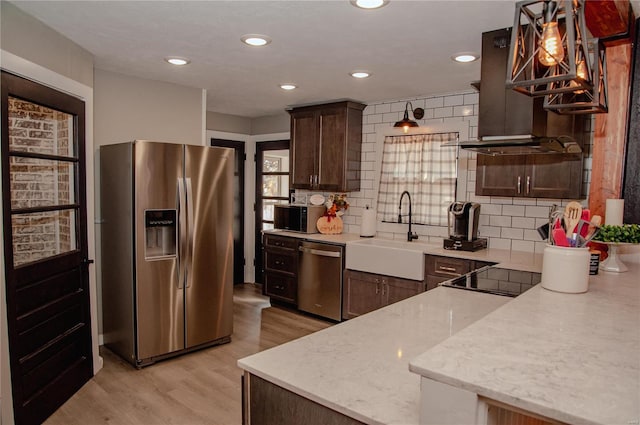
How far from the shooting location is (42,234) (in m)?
2.72

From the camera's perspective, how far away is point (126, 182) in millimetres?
3324

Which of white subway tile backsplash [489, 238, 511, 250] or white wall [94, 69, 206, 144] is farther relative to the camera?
white subway tile backsplash [489, 238, 511, 250]

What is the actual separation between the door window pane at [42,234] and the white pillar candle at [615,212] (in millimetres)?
3336

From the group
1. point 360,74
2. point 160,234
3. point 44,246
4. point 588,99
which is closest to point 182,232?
point 160,234

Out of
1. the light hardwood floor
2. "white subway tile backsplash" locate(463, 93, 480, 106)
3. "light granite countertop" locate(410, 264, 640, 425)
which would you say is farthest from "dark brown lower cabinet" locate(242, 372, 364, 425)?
"white subway tile backsplash" locate(463, 93, 480, 106)

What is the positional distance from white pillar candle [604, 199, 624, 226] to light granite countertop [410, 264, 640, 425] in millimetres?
1067

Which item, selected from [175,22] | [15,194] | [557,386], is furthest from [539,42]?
[15,194]

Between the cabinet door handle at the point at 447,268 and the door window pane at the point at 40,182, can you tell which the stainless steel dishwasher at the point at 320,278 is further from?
the door window pane at the point at 40,182

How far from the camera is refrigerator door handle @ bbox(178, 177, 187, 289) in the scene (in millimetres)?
3461

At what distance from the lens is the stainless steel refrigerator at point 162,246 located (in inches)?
131

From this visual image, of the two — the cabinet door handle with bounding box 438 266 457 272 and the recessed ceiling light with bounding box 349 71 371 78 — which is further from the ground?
the recessed ceiling light with bounding box 349 71 371 78

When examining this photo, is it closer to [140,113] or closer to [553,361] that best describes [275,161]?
[140,113]

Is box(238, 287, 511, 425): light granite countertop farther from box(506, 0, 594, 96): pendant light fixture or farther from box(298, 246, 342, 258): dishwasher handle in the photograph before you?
Result: box(298, 246, 342, 258): dishwasher handle

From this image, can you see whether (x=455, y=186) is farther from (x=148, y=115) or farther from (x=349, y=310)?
(x=148, y=115)
